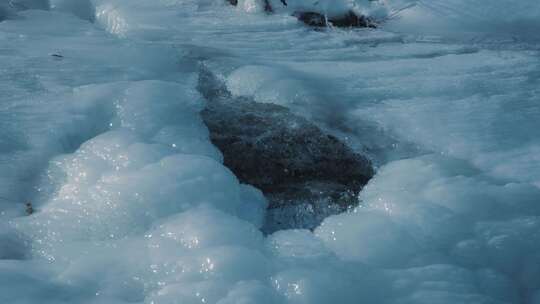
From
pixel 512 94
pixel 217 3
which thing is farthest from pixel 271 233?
pixel 217 3

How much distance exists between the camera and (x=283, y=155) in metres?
3.29

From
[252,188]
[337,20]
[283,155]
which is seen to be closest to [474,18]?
[337,20]

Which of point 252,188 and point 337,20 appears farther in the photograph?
point 337,20

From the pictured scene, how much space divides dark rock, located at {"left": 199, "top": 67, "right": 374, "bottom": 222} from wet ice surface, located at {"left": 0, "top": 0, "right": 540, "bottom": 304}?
9 centimetres

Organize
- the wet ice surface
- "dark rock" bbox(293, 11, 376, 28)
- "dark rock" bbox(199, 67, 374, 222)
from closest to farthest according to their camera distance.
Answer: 1. the wet ice surface
2. "dark rock" bbox(199, 67, 374, 222)
3. "dark rock" bbox(293, 11, 376, 28)

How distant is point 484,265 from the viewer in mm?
2461

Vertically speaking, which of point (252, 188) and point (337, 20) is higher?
point (337, 20)

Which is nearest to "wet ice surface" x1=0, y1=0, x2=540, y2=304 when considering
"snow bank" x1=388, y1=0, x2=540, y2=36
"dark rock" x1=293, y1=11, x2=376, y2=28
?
"snow bank" x1=388, y1=0, x2=540, y2=36

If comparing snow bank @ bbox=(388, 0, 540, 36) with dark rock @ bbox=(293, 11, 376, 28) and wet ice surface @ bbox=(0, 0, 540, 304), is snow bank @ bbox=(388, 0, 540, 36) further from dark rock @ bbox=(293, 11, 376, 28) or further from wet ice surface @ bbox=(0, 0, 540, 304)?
dark rock @ bbox=(293, 11, 376, 28)

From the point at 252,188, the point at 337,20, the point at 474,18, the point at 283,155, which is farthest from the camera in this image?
the point at 337,20

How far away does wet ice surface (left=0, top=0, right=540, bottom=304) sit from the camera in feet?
7.52

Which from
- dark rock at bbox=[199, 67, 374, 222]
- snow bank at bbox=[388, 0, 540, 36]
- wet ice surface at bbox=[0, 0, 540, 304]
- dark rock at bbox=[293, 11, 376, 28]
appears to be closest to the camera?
wet ice surface at bbox=[0, 0, 540, 304]

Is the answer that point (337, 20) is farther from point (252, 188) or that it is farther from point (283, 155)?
point (252, 188)

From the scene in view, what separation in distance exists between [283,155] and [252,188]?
1.22ft
